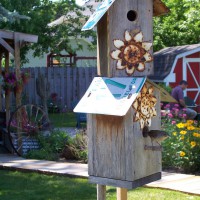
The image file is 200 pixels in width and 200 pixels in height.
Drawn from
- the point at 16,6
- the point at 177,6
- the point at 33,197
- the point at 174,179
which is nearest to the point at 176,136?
the point at 174,179

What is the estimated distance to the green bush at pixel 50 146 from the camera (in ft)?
32.0

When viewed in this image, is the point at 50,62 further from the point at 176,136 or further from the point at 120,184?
the point at 120,184

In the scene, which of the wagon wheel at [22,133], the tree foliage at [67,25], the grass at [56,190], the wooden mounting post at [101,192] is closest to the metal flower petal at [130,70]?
the wooden mounting post at [101,192]

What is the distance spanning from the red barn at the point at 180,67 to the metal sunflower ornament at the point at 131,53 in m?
14.0

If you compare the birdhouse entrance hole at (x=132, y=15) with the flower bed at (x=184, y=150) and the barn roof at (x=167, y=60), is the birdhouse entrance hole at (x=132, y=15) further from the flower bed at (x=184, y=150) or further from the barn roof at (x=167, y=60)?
the barn roof at (x=167, y=60)

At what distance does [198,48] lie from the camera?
18.9 meters

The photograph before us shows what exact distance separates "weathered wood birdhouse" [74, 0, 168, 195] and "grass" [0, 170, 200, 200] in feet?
7.03

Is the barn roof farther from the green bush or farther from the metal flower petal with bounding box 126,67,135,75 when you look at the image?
the metal flower petal with bounding box 126,67,135,75

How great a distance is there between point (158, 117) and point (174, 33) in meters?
19.9

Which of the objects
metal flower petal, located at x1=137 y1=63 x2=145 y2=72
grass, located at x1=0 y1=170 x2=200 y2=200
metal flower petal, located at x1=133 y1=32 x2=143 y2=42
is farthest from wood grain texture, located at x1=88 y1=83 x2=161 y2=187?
grass, located at x1=0 y1=170 x2=200 y2=200

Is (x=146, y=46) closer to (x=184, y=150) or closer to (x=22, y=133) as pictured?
(x=184, y=150)

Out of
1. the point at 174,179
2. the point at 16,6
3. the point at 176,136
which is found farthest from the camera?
the point at 16,6

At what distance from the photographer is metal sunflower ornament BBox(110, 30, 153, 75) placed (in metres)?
4.34

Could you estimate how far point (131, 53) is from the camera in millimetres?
4379
